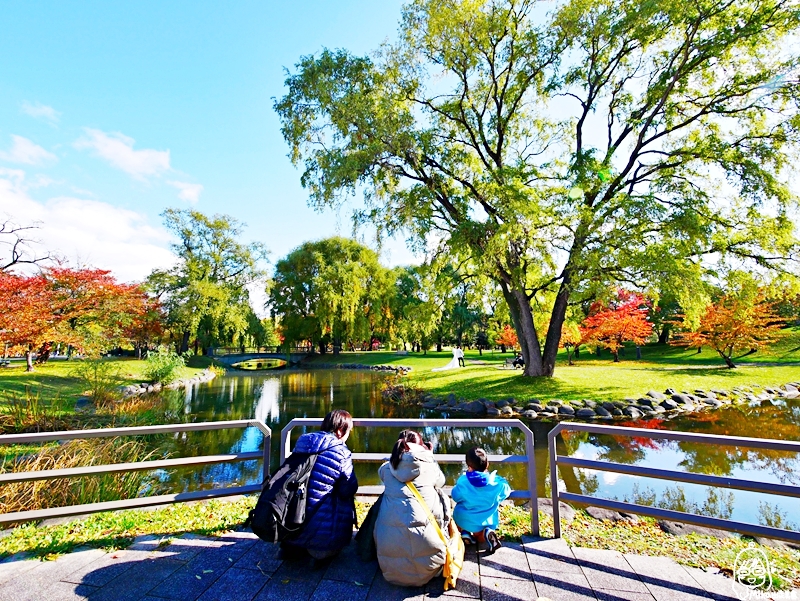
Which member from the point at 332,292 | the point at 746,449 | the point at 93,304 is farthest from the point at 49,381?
the point at 746,449

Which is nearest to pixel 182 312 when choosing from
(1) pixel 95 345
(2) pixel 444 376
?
(1) pixel 95 345

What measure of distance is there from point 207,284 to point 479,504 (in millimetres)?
31924

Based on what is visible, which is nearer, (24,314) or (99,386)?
(24,314)

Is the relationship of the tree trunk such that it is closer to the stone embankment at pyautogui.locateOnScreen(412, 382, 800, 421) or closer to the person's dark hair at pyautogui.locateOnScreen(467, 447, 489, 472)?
the stone embankment at pyautogui.locateOnScreen(412, 382, 800, 421)

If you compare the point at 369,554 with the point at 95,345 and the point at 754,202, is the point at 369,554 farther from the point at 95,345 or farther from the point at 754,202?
the point at 95,345

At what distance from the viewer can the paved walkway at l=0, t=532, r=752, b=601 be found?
2.61 metres

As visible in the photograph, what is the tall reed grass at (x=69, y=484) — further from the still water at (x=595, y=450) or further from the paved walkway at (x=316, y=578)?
the paved walkway at (x=316, y=578)

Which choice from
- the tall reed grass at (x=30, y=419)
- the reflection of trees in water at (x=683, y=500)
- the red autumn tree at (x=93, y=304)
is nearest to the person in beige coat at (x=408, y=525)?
A: the reflection of trees in water at (x=683, y=500)

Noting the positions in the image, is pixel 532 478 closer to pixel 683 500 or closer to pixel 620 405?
pixel 683 500

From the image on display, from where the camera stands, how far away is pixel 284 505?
264 centimetres

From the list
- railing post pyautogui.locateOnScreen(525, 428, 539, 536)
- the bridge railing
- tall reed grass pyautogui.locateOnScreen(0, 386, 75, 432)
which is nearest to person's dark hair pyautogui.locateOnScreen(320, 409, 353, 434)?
railing post pyautogui.locateOnScreen(525, 428, 539, 536)

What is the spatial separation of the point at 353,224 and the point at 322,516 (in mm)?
11271

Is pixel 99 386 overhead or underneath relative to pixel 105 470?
underneath

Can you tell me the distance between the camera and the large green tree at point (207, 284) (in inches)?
1196
